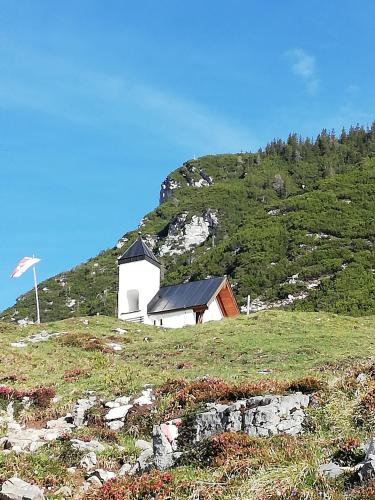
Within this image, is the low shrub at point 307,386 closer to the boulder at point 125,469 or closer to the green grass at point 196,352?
the boulder at point 125,469

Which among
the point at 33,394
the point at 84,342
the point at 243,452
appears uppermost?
the point at 84,342

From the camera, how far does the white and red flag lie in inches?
1951

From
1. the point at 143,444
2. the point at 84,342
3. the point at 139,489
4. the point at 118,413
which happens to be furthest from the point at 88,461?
the point at 84,342

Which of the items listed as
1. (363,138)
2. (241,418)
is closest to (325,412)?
(241,418)

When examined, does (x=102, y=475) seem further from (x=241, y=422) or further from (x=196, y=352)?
(x=196, y=352)

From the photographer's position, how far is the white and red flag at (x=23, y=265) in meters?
49.6

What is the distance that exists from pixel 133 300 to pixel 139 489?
4652cm

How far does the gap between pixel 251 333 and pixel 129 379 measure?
16118 mm

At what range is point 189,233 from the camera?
169m

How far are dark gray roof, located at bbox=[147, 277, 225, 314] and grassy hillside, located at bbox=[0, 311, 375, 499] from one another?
8086mm

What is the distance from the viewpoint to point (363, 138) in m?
199

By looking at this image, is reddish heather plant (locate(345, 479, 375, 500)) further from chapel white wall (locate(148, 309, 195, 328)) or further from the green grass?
chapel white wall (locate(148, 309, 195, 328))

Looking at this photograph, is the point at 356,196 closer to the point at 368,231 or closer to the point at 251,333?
the point at 368,231

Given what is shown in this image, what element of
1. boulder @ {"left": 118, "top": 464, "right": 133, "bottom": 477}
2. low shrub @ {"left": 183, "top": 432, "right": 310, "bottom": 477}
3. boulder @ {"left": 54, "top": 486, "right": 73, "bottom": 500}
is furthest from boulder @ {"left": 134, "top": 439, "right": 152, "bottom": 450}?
boulder @ {"left": 54, "top": 486, "right": 73, "bottom": 500}
